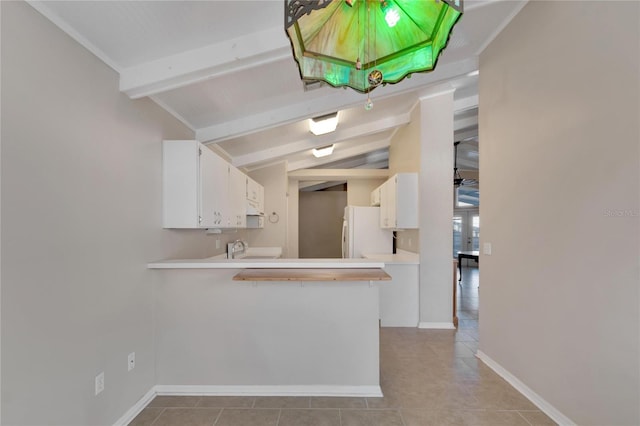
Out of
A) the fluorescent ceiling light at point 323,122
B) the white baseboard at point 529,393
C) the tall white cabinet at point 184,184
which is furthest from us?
the fluorescent ceiling light at point 323,122

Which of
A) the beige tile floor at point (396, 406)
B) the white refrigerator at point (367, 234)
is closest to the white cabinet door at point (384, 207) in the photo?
the white refrigerator at point (367, 234)

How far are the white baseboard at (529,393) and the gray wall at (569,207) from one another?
39 millimetres

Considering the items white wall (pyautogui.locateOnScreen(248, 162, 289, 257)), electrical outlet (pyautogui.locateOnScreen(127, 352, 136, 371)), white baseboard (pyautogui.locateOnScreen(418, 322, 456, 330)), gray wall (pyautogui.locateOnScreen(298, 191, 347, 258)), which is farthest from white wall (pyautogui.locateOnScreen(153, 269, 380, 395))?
gray wall (pyautogui.locateOnScreen(298, 191, 347, 258))

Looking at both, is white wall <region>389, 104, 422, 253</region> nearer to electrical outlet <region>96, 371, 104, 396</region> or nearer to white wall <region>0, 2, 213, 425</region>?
white wall <region>0, 2, 213, 425</region>

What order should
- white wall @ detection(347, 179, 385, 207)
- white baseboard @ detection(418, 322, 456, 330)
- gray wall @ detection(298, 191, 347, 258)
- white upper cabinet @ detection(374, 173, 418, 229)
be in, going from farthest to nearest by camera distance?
gray wall @ detection(298, 191, 347, 258) → white wall @ detection(347, 179, 385, 207) → white upper cabinet @ detection(374, 173, 418, 229) → white baseboard @ detection(418, 322, 456, 330)

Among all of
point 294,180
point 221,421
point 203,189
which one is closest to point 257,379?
point 221,421

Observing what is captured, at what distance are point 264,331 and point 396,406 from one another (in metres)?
1.14

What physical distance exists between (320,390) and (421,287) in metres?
2.08

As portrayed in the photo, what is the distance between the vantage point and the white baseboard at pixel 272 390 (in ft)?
7.21

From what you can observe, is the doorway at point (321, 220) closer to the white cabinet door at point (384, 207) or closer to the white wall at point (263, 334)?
the white cabinet door at point (384, 207)

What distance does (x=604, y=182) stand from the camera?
1.59m

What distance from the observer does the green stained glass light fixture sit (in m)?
1.16

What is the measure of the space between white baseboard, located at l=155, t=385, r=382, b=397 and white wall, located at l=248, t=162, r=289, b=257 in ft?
11.7

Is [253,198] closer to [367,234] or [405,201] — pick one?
[367,234]
